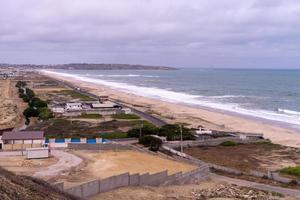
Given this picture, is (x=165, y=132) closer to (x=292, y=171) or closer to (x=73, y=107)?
(x=292, y=171)

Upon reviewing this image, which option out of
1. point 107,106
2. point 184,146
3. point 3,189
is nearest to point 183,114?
point 107,106

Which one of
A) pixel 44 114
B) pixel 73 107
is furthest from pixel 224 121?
pixel 44 114

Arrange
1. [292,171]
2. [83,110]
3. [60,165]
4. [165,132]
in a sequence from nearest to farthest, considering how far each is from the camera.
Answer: [60,165] → [292,171] → [165,132] → [83,110]

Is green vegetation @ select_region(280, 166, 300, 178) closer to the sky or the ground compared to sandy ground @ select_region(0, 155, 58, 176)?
closer to the ground

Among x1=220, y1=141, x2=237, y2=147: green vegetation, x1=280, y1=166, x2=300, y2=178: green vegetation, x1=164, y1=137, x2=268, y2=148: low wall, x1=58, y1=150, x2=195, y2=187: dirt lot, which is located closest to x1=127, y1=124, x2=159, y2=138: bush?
x1=164, y1=137, x2=268, y2=148: low wall

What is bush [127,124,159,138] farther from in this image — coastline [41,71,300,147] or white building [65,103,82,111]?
white building [65,103,82,111]

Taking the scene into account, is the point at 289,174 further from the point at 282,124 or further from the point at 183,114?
the point at 183,114

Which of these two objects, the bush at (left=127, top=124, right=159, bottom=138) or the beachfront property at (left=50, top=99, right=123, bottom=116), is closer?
the bush at (left=127, top=124, right=159, bottom=138)

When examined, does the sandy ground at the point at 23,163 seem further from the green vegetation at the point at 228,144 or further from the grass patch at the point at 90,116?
the grass patch at the point at 90,116
